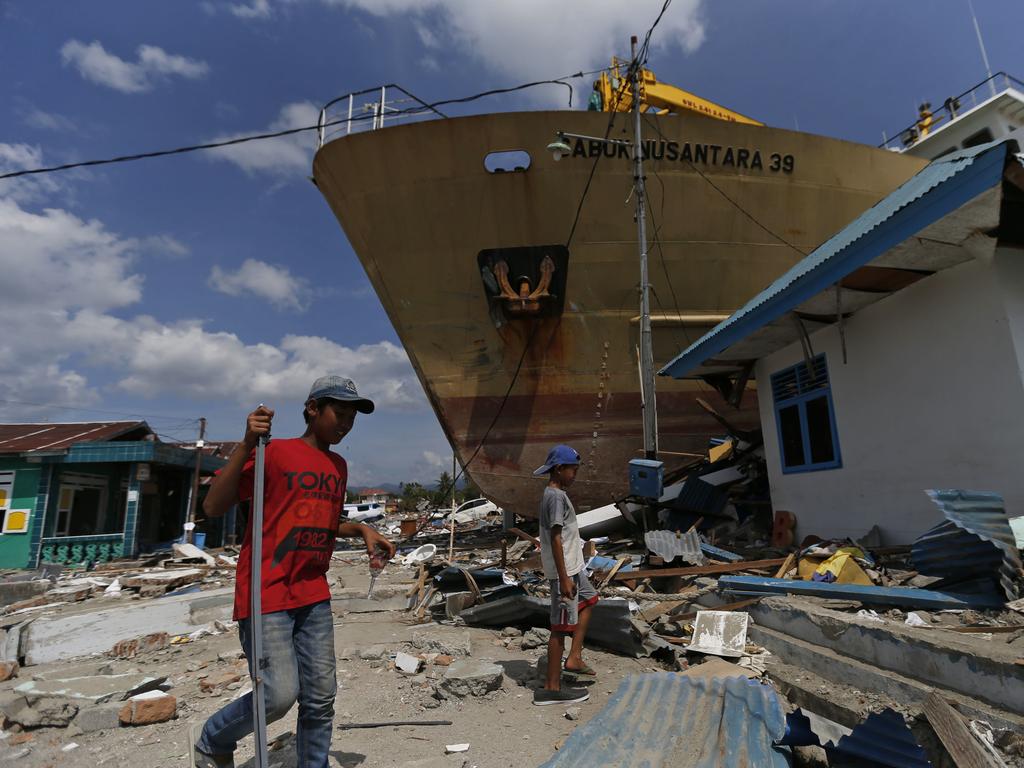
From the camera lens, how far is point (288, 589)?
77.2 inches

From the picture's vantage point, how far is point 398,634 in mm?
4676

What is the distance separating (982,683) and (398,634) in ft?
12.3

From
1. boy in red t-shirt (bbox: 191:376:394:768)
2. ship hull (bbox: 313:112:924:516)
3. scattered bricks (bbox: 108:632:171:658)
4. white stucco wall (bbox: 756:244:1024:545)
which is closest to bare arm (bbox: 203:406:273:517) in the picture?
boy in red t-shirt (bbox: 191:376:394:768)

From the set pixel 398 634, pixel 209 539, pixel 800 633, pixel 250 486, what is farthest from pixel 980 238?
pixel 209 539

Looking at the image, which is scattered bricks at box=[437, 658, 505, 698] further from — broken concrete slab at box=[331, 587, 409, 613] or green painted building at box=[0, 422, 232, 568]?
green painted building at box=[0, 422, 232, 568]

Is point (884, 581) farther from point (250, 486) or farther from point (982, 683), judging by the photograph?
point (250, 486)

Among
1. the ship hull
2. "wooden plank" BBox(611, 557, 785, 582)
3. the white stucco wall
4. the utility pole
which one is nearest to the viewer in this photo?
the white stucco wall

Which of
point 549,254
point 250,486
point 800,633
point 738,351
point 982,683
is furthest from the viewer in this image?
point 549,254

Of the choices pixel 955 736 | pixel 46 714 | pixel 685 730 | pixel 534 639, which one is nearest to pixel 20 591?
pixel 46 714

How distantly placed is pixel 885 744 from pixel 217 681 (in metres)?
3.52

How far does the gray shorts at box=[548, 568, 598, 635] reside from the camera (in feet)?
10.6

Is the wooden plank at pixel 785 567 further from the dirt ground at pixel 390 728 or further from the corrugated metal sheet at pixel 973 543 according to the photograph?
the dirt ground at pixel 390 728

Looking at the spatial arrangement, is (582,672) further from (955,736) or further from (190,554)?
(190,554)

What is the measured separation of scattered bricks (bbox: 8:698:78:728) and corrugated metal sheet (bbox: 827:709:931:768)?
3646 millimetres
